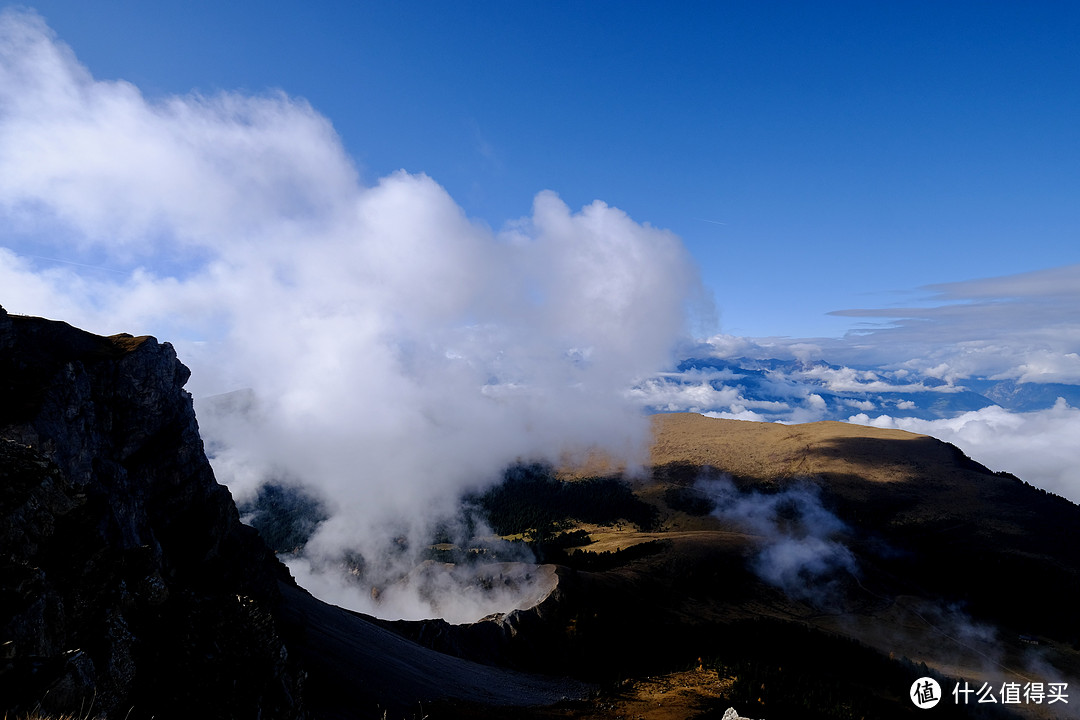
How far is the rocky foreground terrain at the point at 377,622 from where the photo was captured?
1845 centimetres

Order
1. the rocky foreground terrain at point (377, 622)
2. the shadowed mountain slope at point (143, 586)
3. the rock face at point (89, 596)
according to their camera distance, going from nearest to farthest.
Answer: the rock face at point (89, 596), the shadowed mountain slope at point (143, 586), the rocky foreground terrain at point (377, 622)

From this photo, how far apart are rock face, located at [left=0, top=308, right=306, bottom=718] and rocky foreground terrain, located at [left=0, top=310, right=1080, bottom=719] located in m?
0.09

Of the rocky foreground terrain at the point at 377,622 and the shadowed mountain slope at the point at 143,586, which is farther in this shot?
the rocky foreground terrain at the point at 377,622

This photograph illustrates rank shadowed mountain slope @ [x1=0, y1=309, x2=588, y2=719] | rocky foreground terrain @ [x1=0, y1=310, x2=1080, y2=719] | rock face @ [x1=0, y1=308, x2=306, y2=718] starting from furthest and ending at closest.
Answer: rocky foreground terrain @ [x1=0, y1=310, x2=1080, y2=719] < shadowed mountain slope @ [x1=0, y1=309, x2=588, y2=719] < rock face @ [x1=0, y1=308, x2=306, y2=718]

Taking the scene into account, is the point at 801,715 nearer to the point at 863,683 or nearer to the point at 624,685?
the point at 624,685

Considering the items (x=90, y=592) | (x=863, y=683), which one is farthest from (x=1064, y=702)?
(x=90, y=592)

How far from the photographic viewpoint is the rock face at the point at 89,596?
14484 mm

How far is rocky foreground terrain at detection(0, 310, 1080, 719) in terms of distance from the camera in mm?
18453

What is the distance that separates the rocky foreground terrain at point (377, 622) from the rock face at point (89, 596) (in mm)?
91

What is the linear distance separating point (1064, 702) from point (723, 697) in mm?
110043

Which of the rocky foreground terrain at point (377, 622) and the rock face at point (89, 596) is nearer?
the rock face at point (89, 596)

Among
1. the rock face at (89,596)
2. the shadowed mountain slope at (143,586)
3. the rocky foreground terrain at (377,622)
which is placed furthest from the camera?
the rocky foreground terrain at (377,622)

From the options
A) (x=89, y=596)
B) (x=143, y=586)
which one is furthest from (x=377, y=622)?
(x=89, y=596)

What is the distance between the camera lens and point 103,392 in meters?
50.4
